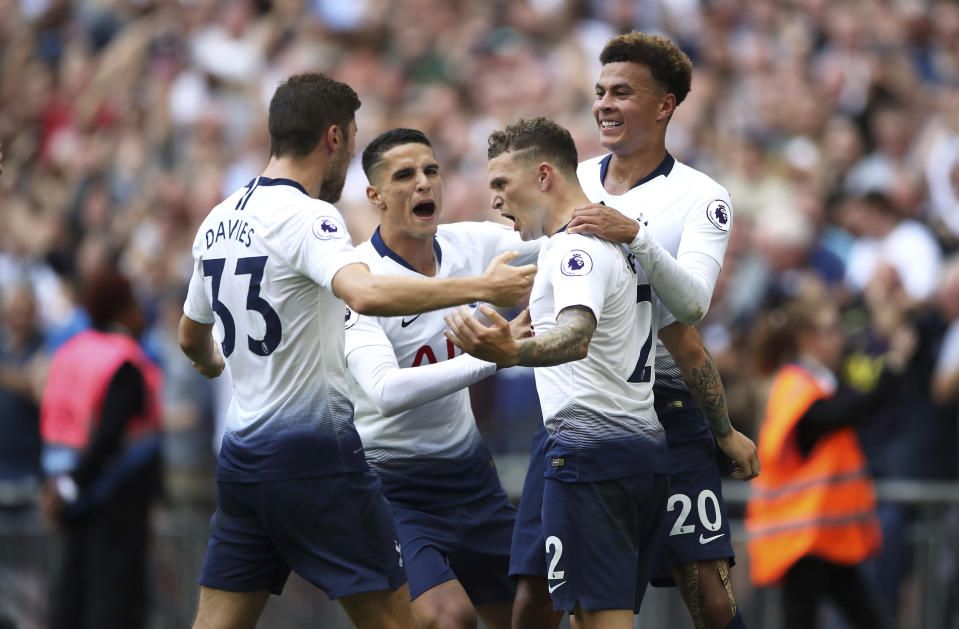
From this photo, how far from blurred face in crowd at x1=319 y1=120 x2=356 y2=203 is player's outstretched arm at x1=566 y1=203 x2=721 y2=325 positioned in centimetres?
106

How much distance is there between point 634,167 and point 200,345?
222 cm

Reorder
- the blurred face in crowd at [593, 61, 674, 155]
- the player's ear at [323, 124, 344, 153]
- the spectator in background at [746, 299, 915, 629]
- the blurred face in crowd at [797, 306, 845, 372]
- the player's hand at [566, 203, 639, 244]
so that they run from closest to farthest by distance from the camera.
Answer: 1. the player's hand at [566, 203, 639, 244]
2. the player's ear at [323, 124, 344, 153]
3. the blurred face in crowd at [593, 61, 674, 155]
4. the spectator in background at [746, 299, 915, 629]
5. the blurred face in crowd at [797, 306, 845, 372]

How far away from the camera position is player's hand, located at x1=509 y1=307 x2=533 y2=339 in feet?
20.5

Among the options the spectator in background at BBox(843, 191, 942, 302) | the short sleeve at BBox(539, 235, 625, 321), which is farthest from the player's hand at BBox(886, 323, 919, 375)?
the short sleeve at BBox(539, 235, 625, 321)

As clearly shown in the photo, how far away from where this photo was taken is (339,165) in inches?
253

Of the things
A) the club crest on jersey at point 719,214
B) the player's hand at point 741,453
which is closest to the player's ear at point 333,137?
the club crest on jersey at point 719,214

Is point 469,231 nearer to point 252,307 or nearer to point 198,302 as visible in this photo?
point 198,302

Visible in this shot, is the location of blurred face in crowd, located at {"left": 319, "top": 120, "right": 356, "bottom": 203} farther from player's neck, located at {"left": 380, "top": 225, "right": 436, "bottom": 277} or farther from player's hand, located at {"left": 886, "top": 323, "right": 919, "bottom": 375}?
player's hand, located at {"left": 886, "top": 323, "right": 919, "bottom": 375}

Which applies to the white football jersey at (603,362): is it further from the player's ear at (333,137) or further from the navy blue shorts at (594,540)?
the player's ear at (333,137)

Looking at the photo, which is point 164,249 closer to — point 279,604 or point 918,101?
point 279,604

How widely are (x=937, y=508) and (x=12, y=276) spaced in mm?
9895

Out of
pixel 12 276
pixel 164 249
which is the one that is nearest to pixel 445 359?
pixel 164 249

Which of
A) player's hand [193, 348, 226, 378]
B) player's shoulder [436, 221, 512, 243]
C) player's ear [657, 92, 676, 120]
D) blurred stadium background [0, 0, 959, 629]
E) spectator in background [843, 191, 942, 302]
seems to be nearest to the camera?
player's ear [657, 92, 676, 120]

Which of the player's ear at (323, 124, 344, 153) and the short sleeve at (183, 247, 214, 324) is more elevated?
the player's ear at (323, 124, 344, 153)
